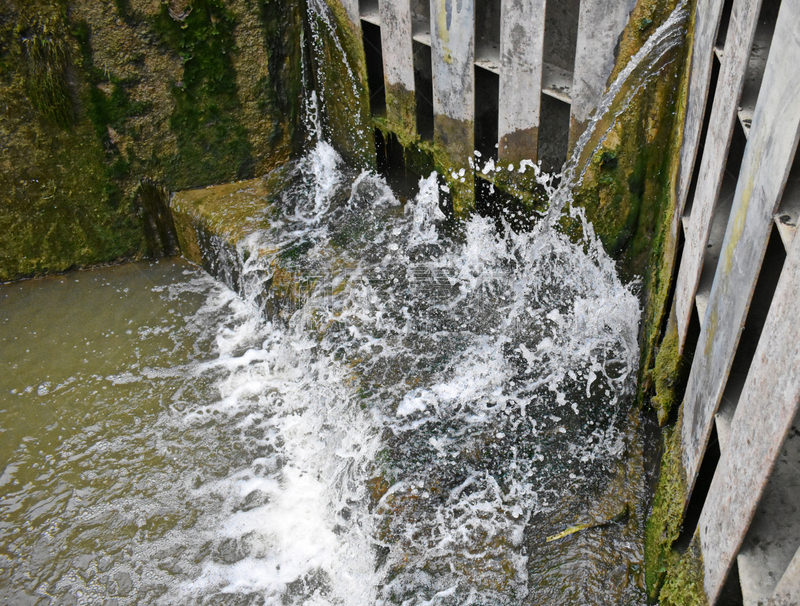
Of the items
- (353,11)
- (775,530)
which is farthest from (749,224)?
(353,11)

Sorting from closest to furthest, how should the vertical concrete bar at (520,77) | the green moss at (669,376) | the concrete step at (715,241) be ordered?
the concrete step at (715,241)
the green moss at (669,376)
the vertical concrete bar at (520,77)

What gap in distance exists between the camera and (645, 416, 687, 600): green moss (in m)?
2.49

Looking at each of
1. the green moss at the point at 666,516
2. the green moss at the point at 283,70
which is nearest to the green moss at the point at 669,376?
the green moss at the point at 666,516

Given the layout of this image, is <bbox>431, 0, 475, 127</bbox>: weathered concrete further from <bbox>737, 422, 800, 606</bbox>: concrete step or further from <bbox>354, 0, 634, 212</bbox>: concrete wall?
<bbox>737, 422, 800, 606</bbox>: concrete step

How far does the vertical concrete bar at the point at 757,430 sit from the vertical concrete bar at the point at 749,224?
1.8 inches

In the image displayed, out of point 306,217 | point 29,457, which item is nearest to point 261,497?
point 29,457

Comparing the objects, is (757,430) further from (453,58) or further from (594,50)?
(453,58)

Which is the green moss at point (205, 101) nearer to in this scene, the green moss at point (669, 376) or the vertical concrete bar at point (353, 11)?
the vertical concrete bar at point (353, 11)

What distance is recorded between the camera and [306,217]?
5.34 m

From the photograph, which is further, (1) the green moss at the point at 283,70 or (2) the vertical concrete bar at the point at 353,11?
(1) the green moss at the point at 283,70

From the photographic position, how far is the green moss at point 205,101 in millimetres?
5195

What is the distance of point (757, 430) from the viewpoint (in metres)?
1.70

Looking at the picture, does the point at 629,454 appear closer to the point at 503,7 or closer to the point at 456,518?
the point at 456,518

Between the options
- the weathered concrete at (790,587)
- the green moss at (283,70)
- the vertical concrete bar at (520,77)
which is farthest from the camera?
the green moss at (283,70)
